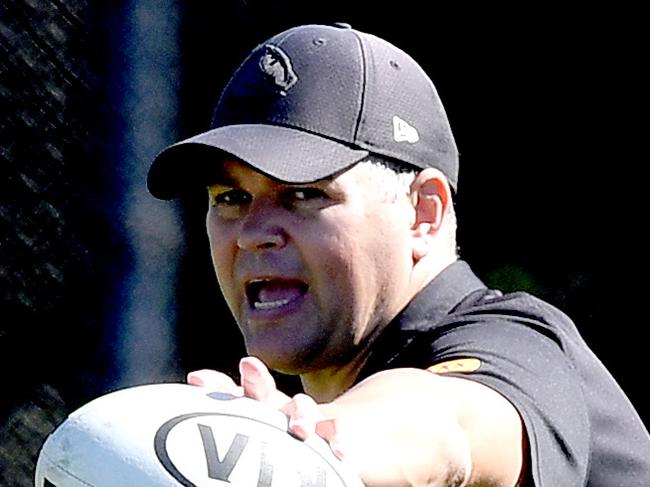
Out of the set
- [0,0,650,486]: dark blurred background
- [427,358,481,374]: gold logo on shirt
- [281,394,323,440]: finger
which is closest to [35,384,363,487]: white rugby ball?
[281,394,323,440]: finger

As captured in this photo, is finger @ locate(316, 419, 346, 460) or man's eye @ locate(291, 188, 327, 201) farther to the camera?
man's eye @ locate(291, 188, 327, 201)

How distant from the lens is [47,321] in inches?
141

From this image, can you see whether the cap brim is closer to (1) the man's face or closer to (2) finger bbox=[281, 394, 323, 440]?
(1) the man's face

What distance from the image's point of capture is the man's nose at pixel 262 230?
227 cm

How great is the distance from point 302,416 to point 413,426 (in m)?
0.14

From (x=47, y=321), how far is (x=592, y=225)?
45.1 inches

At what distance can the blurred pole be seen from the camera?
3.63 m

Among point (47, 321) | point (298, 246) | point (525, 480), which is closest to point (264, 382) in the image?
point (525, 480)

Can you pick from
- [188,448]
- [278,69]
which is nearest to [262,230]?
[278,69]

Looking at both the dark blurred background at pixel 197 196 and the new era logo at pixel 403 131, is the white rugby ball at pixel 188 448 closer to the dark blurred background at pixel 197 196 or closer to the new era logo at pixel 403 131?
the new era logo at pixel 403 131

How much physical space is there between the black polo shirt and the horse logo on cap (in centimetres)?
32

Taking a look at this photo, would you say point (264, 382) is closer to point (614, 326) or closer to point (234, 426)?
point (234, 426)

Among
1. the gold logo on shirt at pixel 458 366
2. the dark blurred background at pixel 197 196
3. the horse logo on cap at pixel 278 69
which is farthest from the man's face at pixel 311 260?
the dark blurred background at pixel 197 196

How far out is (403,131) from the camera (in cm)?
235
